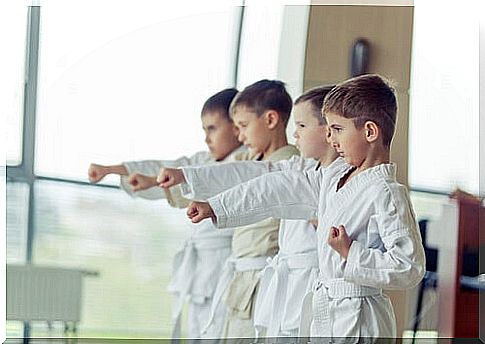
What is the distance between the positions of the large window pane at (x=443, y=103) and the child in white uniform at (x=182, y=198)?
0.89 feet

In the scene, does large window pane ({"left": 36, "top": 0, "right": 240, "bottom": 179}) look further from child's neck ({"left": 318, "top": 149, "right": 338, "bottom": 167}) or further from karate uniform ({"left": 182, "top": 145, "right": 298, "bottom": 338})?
child's neck ({"left": 318, "top": 149, "right": 338, "bottom": 167})

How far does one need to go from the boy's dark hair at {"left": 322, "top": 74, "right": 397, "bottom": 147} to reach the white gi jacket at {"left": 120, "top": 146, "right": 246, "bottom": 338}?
0.54ft

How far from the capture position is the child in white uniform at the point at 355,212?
4.21 feet

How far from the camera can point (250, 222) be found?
1354 mm

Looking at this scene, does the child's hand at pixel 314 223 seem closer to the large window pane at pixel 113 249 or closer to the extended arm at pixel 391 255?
the extended arm at pixel 391 255

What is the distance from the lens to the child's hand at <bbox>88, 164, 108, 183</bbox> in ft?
4.54

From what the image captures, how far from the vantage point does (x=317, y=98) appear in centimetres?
135

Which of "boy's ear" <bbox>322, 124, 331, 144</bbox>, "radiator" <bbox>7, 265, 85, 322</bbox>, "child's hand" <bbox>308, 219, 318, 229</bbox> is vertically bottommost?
"radiator" <bbox>7, 265, 85, 322</bbox>

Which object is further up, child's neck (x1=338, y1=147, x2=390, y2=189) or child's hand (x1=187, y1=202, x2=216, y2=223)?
child's neck (x1=338, y1=147, x2=390, y2=189)

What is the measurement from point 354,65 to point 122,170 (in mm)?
377

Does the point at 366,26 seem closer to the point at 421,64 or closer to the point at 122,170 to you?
the point at 421,64


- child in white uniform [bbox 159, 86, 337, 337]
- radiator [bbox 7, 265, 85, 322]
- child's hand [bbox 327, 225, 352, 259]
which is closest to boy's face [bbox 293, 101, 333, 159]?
child in white uniform [bbox 159, 86, 337, 337]

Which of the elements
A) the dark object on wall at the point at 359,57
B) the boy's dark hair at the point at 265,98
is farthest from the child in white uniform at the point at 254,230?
the dark object on wall at the point at 359,57

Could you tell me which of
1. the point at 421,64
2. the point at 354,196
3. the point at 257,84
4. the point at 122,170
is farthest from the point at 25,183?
the point at 421,64
